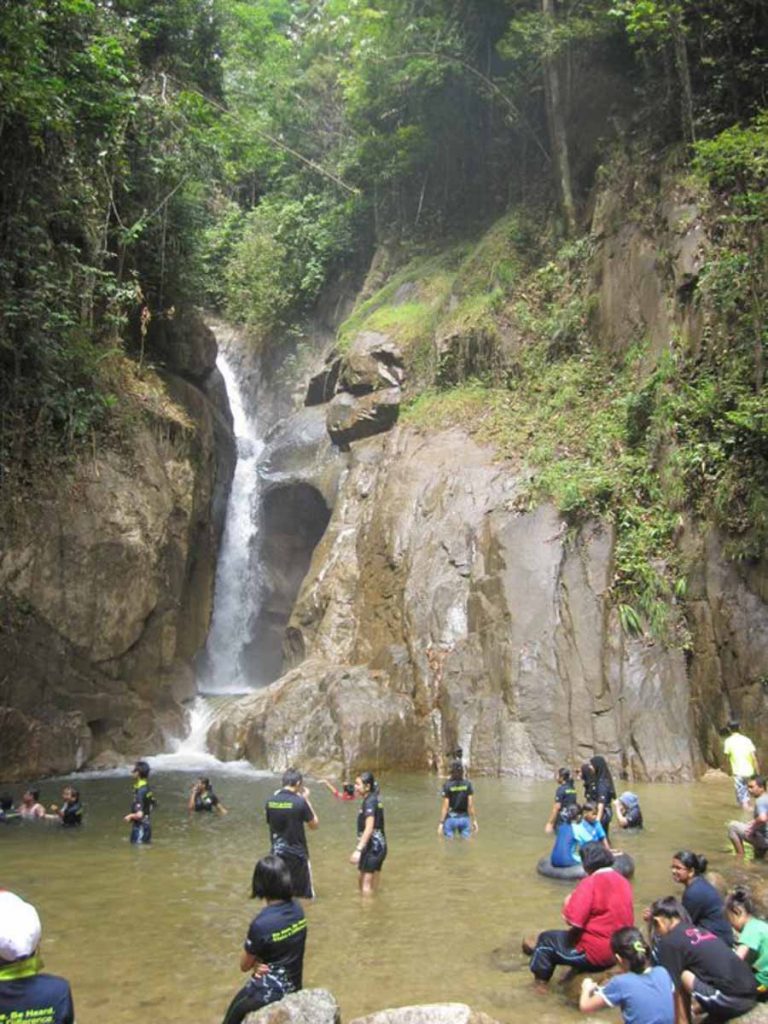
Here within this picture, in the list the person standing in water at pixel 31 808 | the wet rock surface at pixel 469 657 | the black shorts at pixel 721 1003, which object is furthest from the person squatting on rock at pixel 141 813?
the black shorts at pixel 721 1003

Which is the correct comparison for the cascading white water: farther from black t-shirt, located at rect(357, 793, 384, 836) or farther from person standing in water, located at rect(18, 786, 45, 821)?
black t-shirt, located at rect(357, 793, 384, 836)

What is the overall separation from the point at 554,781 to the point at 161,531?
1055cm

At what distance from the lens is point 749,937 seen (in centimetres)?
581

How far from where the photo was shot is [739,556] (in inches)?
591

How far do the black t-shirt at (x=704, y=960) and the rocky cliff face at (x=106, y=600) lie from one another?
13617mm

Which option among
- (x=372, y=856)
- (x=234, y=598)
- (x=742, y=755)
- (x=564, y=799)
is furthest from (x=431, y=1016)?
(x=234, y=598)

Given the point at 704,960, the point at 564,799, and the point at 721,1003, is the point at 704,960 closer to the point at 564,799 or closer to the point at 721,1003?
the point at 721,1003

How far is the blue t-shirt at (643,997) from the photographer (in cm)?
486

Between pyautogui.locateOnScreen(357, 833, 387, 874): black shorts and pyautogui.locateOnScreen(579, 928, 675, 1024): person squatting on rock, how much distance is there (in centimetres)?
368

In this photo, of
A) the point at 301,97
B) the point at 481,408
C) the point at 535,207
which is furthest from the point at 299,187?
the point at 481,408

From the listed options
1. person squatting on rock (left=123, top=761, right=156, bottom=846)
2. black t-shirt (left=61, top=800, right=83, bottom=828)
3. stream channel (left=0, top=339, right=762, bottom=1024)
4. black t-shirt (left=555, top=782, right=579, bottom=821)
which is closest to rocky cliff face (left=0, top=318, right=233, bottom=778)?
stream channel (left=0, top=339, right=762, bottom=1024)

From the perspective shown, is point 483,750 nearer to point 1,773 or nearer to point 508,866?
point 508,866

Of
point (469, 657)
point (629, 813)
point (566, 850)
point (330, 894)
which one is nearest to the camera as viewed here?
point (330, 894)

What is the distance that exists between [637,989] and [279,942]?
215cm
